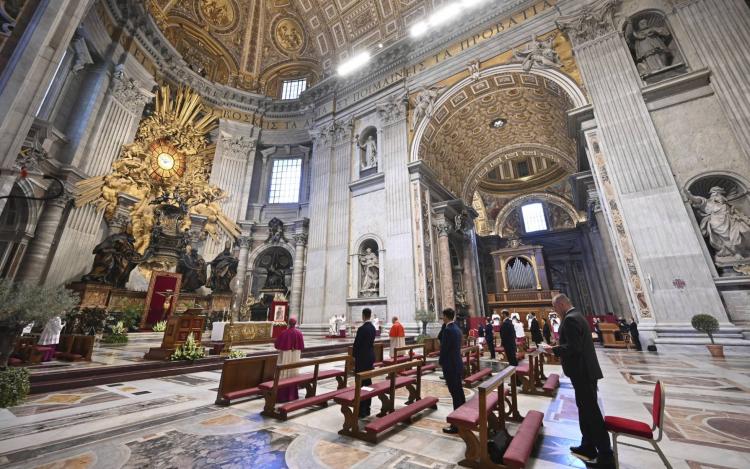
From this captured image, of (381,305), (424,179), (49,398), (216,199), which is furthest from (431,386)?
(216,199)

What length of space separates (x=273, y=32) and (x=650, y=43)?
19.4 m

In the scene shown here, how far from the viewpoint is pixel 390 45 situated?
46.1 ft

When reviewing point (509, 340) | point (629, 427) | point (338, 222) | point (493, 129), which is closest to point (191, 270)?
point (338, 222)

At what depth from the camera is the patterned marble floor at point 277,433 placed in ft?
6.46

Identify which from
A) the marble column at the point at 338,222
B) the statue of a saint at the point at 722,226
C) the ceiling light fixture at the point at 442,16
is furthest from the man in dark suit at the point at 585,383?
the ceiling light fixture at the point at 442,16

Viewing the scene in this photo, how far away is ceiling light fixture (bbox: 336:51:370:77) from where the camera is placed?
591 inches

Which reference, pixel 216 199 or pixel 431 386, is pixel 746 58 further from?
pixel 216 199

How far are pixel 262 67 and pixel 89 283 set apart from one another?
16.5 meters

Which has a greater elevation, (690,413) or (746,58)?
(746,58)

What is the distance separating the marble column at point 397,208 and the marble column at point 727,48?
9.06 metres

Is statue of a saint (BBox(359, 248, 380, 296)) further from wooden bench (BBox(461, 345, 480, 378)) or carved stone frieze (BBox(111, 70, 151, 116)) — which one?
carved stone frieze (BBox(111, 70, 151, 116))

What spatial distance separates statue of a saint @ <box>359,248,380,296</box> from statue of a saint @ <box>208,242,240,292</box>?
20.4ft

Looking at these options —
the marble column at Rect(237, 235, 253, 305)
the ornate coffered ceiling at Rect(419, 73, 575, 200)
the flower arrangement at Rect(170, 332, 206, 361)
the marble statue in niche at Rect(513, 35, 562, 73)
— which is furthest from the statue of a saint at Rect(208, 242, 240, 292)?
the marble statue in niche at Rect(513, 35, 562, 73)

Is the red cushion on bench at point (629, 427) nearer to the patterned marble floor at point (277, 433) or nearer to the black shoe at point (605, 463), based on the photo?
the black shoe at point (605, 463)
